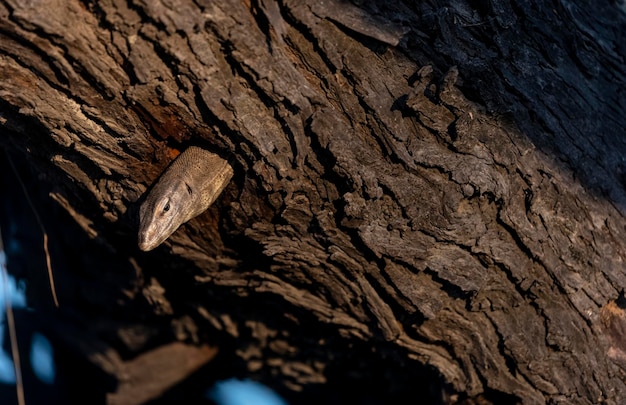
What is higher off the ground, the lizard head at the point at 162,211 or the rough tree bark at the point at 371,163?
the rough tree bark at the point at 371,163

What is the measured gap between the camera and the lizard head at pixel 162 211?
1470 millimetres

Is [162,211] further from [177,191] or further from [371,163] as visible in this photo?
[371,163]

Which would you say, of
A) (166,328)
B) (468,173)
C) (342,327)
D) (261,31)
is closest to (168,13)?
(261,31)

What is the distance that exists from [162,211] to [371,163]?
1.55 ft

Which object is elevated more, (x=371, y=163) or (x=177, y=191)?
(x=371, y=163)

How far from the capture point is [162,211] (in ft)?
4.84

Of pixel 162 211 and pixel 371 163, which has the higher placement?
pixel 371 163

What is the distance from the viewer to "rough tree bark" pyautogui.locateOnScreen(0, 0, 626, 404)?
134cm

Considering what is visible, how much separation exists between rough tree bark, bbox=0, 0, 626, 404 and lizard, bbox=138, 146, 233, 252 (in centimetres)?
4

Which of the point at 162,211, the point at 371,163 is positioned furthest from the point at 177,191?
the point at 371,163

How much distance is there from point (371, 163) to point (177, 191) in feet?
1.42

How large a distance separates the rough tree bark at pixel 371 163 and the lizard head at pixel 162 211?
84mm

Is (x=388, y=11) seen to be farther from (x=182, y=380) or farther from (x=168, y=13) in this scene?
(x=182, y=380)

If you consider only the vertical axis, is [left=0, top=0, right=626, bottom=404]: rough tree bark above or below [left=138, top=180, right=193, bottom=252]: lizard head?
above
